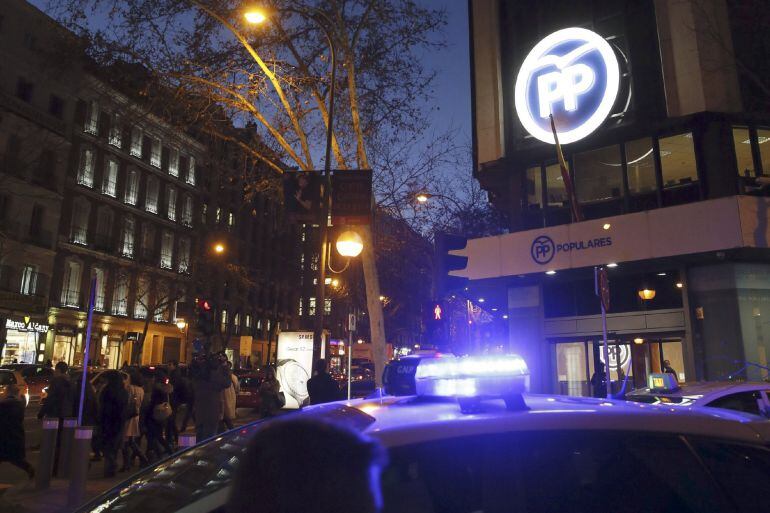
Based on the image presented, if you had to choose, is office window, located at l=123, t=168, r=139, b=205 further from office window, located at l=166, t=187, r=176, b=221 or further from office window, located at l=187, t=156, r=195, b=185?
office window, located at l=187, t=156, r=195, b=185

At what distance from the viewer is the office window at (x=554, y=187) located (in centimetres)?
2056

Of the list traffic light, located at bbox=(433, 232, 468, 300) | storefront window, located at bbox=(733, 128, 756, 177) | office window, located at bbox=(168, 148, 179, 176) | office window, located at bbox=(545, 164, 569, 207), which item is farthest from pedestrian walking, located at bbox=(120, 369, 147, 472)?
office window, located at bbox=(168, 148, 179, 176)

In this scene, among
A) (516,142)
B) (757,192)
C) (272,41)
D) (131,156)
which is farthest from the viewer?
(131,156)

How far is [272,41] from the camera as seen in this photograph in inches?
598

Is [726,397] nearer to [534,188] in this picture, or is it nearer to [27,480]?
[27,480]

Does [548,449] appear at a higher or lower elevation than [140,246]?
lower

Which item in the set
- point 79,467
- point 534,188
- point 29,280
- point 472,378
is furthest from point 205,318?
point 29,280

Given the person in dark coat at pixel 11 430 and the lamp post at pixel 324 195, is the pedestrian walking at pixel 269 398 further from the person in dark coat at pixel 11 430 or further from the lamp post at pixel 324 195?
the person in dark coat at pixel 11 430

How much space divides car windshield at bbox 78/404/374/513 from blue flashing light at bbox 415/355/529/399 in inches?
17.1

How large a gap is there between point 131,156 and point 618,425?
51.1m

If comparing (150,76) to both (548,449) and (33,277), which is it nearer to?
(548,449)

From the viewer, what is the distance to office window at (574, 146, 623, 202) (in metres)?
19.3

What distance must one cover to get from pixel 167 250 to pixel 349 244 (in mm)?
41628

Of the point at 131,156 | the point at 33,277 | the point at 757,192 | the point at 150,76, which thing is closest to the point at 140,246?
the point at 131,156
